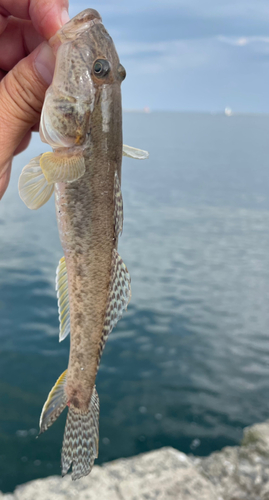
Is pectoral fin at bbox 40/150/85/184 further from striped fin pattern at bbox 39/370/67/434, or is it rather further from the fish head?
striped fin pattern at bbox 39/370/67/434

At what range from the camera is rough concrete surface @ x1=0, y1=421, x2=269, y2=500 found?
768 cm

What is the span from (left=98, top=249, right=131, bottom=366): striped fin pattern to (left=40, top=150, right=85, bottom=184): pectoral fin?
2.22ft

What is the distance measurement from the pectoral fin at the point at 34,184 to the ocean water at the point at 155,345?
385 inches

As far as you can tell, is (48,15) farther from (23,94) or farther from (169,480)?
(169,480)

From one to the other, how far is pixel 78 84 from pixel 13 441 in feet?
37.0

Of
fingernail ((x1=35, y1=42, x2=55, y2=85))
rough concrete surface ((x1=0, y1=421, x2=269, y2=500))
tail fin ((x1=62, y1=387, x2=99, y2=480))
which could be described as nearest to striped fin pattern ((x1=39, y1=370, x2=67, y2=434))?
tail fin ((x1=62, y1=387, x2=99, y2=480))

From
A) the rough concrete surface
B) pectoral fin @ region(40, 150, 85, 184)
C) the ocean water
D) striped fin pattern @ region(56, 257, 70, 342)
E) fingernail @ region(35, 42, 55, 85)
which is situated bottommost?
the ocean water

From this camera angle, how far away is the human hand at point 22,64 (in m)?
3.78

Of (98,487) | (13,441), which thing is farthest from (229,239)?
(98,487)

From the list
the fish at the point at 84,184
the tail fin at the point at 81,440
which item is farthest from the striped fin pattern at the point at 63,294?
the tail fin at the point at 81,440

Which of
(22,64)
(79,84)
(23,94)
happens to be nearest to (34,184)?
(79,84)

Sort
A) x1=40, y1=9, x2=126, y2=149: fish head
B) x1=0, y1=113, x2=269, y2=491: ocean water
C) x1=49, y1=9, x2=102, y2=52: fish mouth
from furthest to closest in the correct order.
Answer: x1=0, y1=113, x2=269, y2=491: ocean water → x1=49, y1=9, x2=102, y2=52: fish mouth → x1=40, y1=9, x2=126, y2=149: fish head

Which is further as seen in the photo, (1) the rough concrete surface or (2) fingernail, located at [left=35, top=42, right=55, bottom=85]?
(1) the rough concrete surface

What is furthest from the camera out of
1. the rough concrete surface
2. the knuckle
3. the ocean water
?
the ocean water
